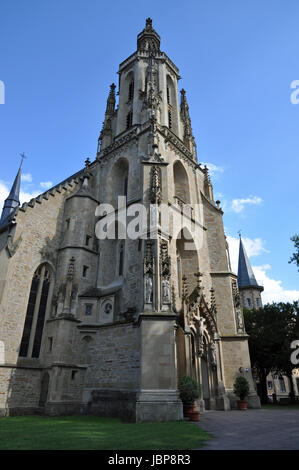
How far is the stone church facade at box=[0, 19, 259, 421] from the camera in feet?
46.6

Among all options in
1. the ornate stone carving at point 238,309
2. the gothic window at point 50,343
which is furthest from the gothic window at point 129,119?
the gothic window at point 50,343

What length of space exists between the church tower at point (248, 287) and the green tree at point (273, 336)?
843 inches

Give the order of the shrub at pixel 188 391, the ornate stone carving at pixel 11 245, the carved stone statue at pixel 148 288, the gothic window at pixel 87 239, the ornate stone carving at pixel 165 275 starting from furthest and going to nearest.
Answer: the gothic window at pixel 87 239, the ornate stone carving at pixel 11 245, the ornate stone carving at pixel 165 275, the carved stone statue at pixel 148 288, the shrub at pixel 188 391

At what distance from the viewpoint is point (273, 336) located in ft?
90.0

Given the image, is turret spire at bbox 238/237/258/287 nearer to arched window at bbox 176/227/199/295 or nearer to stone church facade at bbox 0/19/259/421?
stone church facade at bbox 0/19/259/421

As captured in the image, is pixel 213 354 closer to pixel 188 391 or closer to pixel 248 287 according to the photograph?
pixel 188 391

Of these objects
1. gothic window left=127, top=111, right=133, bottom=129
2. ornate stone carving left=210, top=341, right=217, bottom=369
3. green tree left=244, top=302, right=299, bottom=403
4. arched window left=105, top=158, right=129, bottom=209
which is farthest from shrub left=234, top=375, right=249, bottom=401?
gothic window left=127, top=111, right=133, bottom=129

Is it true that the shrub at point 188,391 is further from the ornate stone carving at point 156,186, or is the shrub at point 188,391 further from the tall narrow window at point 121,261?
the ornate stone carving at point 156,186

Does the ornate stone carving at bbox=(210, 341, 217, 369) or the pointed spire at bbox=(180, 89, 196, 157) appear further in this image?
the pointed spire at bbox=(180, 89, 196, 157)

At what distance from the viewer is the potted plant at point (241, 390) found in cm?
1680

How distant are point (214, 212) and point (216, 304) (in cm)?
710

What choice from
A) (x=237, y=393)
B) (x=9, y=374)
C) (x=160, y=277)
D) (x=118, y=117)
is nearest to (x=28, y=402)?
(x=9, y=374)

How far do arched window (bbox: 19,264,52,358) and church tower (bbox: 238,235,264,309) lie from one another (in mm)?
40145

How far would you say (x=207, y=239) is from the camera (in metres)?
22.8
